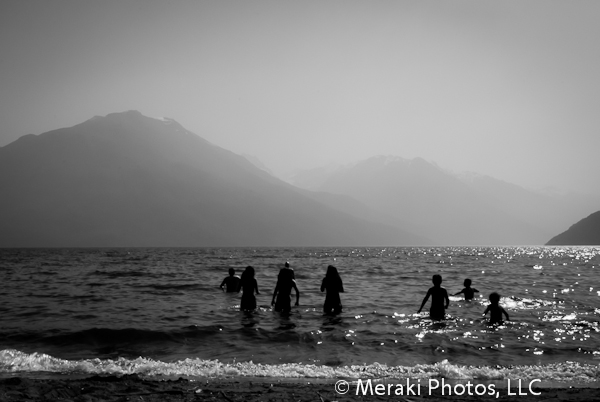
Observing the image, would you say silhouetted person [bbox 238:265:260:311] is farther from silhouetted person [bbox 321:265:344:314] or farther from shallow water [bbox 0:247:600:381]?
silhouetted person [bbox 321:265:344:314]

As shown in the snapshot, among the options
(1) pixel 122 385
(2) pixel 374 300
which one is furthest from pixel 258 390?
(2) pixel 374 300

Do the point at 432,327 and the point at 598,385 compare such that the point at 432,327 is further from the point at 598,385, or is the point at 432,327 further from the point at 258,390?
the point at 258,390

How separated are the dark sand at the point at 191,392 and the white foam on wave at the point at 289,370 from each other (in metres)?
0.88

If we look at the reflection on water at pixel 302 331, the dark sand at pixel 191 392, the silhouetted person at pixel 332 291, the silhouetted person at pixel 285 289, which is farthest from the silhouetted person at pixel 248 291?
the dark sand at pixel 191 392

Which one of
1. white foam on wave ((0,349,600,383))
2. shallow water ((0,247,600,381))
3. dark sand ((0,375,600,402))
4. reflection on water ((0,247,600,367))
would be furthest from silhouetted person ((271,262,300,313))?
dark sand ((0,375,600,402))

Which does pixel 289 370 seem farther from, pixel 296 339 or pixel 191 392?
pixel 296 339

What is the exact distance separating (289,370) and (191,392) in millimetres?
2458

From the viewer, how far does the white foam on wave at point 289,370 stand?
8.53m

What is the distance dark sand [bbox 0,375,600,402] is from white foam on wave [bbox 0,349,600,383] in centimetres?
88

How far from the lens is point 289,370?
8867 millimetres

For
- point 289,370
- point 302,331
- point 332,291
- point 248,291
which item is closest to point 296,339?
point 302,331

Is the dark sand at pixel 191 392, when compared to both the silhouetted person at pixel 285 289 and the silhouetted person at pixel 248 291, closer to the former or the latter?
the silhouetted person at pixel 285 289

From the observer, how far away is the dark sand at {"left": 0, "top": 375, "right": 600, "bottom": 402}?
6.70 metres

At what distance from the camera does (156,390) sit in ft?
23.4
